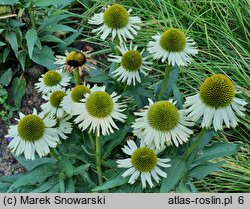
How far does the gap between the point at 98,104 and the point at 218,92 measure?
0.35 meters

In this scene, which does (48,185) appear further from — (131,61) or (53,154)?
(131,61)

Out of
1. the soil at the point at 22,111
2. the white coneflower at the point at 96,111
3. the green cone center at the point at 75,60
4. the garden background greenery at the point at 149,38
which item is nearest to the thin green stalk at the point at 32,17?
the garden background greenery at the point at 149,38

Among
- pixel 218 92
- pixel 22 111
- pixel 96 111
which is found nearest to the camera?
pixel 218 92

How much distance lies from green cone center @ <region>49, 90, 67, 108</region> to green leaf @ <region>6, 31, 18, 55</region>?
2.80 ft

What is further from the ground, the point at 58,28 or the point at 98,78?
the point at 58,28

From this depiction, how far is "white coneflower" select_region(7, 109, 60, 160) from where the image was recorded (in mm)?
1446

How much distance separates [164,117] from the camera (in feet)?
4.50

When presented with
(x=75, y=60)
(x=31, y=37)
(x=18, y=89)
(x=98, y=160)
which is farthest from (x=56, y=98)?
(x=18, y=89)

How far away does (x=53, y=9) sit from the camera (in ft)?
8.41

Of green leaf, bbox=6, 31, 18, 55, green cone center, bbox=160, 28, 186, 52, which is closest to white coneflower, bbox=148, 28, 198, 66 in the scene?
green cone center, bbox=160, 28, 186, 52

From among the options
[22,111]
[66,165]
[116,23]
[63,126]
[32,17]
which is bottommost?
[66,165]

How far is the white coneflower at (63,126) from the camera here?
1516 mm

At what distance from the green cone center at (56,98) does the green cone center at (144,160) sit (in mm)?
309

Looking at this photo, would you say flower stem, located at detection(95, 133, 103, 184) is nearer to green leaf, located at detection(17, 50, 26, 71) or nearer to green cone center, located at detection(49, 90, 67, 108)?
green cone center, located at detection(49, 90, 67, 108)
